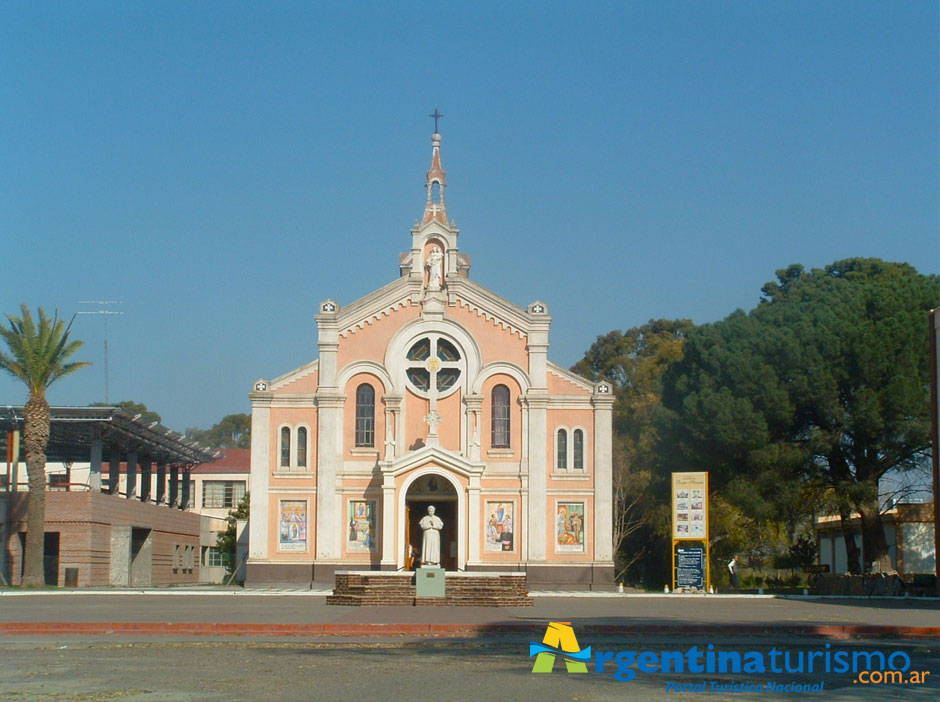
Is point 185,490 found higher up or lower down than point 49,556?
higher up

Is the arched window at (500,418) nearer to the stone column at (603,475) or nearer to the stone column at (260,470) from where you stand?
the stone column at (603,475)

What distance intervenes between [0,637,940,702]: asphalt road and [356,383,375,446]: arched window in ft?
91.1

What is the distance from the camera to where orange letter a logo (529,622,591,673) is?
17.1 metres

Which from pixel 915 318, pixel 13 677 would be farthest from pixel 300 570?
pixel 13 677

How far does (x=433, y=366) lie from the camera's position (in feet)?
163

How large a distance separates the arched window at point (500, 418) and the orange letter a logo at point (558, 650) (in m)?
26.5

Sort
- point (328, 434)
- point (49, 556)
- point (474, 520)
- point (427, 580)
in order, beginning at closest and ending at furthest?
point (427, 580) → point (474, 520) → point (328, 434) → point (49, 556)

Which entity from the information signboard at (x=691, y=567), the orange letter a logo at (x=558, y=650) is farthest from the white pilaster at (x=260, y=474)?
the orange letter a logo at (x=558, y=650)

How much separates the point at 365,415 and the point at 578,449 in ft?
28.7

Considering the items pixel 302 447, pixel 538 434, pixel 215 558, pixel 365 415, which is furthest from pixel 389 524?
pixel 215 558

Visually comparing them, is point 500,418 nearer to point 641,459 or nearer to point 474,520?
point 474,520

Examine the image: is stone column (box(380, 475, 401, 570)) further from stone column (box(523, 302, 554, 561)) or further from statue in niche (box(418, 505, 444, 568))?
stone column (box(523, 302, 554, 561))

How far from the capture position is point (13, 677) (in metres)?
15.8

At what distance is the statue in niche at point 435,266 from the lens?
50656 mm
